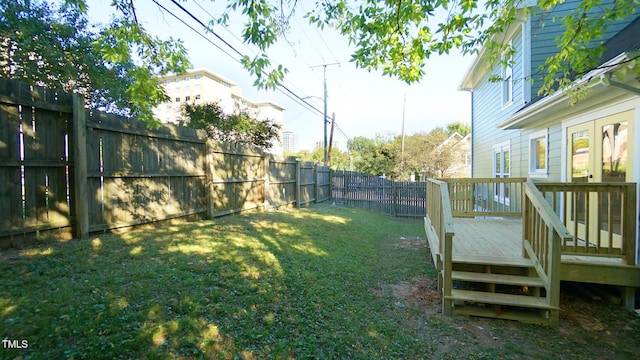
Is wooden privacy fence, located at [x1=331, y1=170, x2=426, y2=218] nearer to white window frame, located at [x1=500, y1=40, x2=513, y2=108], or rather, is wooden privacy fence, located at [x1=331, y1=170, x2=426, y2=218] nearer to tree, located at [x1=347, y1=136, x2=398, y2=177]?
white window frame, located at [x1=500, y1=40, x2=513, y2=108]

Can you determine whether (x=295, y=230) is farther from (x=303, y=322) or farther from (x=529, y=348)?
(x=529, y=348)

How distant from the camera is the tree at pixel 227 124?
1277 centimetres

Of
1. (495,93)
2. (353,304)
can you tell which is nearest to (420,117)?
(495,93)

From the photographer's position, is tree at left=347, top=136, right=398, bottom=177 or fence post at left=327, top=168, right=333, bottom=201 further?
tree at left=347, top=136, right=398, bottom=177

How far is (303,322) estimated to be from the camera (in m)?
3.02

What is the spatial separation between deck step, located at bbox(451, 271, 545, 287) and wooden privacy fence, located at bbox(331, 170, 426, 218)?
9.03m

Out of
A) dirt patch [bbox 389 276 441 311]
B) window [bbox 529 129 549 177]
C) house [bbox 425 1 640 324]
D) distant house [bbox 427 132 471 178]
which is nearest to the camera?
house [bbox 425 1 640 324]

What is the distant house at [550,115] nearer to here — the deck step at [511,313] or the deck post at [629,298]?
the deck post at [629,298]

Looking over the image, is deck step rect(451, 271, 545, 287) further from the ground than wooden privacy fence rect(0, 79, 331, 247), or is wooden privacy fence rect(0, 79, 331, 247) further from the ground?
wooden privacy fence rect(0, 79, 331, 247)

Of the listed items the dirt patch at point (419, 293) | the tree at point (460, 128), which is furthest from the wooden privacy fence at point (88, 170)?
the tree at point (460, 128)

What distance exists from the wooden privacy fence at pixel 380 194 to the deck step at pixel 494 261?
878cm

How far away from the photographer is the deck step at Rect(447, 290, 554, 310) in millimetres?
3400

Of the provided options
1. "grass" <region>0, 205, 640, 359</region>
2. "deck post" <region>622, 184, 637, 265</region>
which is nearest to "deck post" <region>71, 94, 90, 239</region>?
"grass" <region>0, 205, 640, 359</region>

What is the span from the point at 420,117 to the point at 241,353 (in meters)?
48.8
